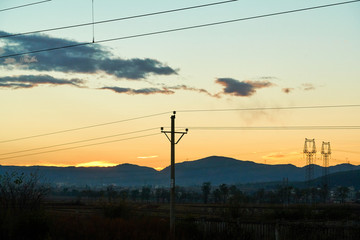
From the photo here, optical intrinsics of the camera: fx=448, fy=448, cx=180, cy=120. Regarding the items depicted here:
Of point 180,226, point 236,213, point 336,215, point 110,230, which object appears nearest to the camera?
point 110,230

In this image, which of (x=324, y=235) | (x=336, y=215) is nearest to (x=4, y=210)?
(x=324, y=235)

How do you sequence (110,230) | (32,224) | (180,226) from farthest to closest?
(180,226) → (110,230) → (32,224)

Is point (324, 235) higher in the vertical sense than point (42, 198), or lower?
lower

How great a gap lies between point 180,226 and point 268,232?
8403 millimetres

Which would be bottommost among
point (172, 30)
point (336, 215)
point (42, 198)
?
point (336, 215)

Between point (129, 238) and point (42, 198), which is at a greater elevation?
point (42, 198)

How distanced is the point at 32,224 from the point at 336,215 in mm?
51838

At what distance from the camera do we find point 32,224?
34.8m

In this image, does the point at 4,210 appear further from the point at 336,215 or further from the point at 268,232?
the point at 336,215

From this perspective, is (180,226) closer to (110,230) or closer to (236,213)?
(110,230)

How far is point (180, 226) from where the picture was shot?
135ft

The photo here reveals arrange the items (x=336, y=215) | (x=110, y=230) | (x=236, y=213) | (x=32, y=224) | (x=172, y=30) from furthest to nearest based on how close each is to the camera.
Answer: (x=336, y=215) < (x=236, y=213) < (x=110, y=230) < (x=32, y=224) < (x=172, y=30)

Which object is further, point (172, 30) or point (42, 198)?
point (42, 198)

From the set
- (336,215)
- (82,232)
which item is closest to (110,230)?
(82,232)
